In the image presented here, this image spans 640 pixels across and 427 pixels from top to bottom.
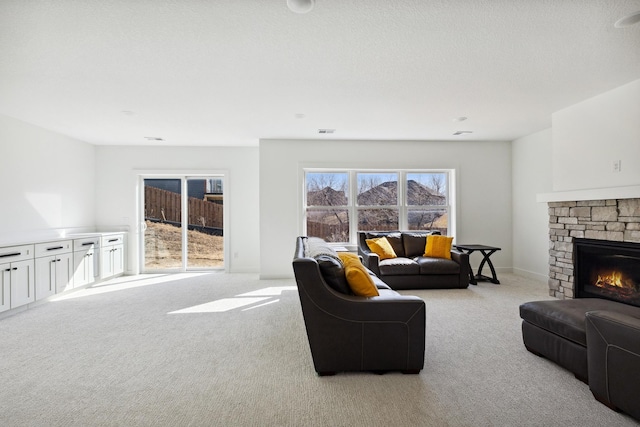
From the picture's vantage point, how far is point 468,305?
4.11 metres

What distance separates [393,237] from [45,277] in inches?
203

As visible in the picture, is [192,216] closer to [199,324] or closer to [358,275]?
[199,324]

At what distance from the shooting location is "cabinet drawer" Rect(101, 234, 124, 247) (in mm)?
5652

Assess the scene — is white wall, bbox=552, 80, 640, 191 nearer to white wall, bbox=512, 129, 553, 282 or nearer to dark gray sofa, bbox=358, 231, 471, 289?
white wall, bbox=512, 129, 553, 282

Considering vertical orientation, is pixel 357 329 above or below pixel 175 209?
below

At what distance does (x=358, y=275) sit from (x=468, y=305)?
2.40 m

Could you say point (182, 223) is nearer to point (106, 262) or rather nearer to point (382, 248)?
point (106, 262)

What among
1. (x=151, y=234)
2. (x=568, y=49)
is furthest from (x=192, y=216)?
(x=568, y=49)

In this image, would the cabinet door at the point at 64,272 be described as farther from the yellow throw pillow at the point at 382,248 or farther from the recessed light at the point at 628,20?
the recessed light at the point at 628,20

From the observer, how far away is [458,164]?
6191 mm

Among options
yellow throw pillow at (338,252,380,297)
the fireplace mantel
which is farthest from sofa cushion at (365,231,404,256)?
yellow throw pillow at (338,252,380,297)

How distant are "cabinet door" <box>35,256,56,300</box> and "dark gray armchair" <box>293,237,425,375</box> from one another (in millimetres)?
4013

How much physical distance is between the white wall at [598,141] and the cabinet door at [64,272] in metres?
7.05

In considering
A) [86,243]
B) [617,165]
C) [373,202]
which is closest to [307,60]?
[617,165]
